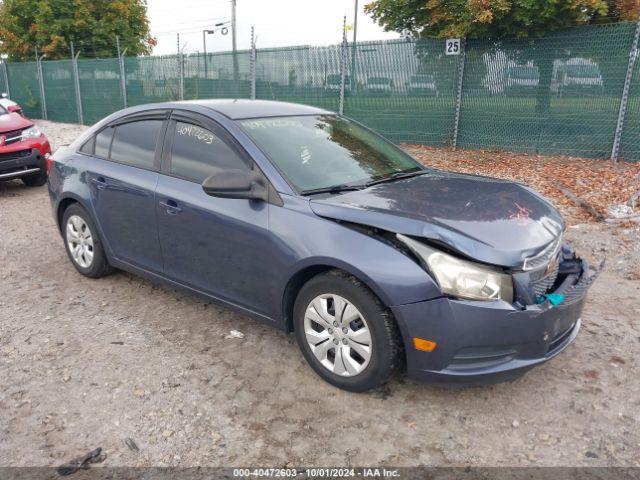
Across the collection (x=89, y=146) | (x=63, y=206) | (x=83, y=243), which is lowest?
(x=83, y=243)

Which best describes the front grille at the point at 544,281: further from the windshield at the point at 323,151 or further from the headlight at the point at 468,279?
the windshield at the point at 323,151

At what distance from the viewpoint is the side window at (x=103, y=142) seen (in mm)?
4676

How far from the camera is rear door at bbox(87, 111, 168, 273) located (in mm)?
4133

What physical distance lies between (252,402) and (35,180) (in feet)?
25.9

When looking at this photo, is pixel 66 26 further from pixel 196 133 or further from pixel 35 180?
pixel 196 133

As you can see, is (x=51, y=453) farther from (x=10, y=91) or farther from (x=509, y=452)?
(x=10, y=91)

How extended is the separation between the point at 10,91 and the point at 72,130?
678cm

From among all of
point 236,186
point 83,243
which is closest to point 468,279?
point 236,186

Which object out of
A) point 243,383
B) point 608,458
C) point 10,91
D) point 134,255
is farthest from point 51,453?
point 10,91

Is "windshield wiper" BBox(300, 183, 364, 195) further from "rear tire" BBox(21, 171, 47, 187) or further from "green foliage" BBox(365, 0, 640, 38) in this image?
"green foliage" BBox(365, 0, 640, 38)

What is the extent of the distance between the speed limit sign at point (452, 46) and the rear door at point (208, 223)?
830 cm

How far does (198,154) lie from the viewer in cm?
389

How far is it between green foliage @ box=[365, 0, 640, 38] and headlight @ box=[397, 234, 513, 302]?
836cm

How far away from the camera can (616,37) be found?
9375 millimetres
